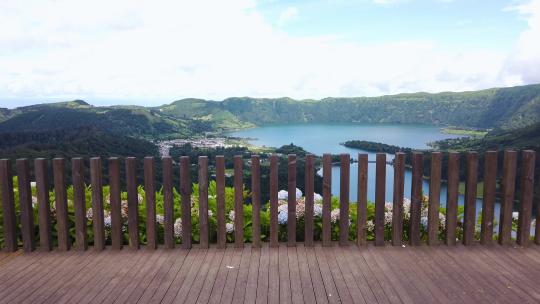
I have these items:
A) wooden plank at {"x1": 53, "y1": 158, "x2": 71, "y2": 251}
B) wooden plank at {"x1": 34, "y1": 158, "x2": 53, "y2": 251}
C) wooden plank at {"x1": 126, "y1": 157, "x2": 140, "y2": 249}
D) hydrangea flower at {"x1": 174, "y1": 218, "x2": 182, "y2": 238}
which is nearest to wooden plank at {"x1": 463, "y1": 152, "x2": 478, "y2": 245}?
hydrangea flower at {"x1": 174, "y1": 218, "x2": 182, "y2": 238}

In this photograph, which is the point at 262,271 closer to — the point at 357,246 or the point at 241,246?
the point at 241,246

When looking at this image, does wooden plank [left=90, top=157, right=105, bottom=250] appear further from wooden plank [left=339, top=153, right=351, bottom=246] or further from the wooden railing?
wooden plank [left=339, top=153, right=351, bottom=246]

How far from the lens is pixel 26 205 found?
4059mm

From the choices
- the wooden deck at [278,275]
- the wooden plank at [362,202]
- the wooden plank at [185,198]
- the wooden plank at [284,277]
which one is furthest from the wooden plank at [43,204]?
the wooden plank at [362,202]

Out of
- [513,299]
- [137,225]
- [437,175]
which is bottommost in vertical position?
[513,299]

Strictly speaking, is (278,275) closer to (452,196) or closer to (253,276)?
(253,276)

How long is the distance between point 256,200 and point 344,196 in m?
0.87

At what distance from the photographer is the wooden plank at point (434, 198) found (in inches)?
163

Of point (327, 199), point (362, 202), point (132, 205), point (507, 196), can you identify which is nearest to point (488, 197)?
point (507, 196)

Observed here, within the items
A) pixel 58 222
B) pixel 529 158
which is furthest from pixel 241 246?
pixel 529 158

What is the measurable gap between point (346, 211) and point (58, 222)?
283 cm

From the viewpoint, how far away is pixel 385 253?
4012 millimetres

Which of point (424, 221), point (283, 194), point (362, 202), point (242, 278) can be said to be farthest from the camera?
point (283, 194)

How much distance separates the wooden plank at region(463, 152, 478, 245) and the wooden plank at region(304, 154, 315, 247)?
5.08 feet
